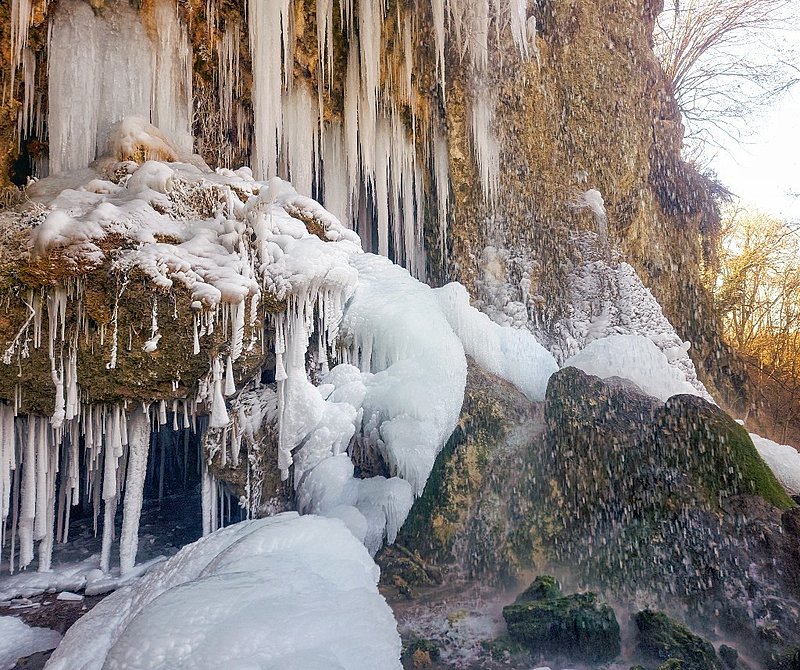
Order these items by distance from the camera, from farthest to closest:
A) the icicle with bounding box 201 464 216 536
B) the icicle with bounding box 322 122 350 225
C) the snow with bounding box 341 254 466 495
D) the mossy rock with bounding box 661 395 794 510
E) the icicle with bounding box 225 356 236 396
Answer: the icicle with bounding box 322 122 350 225, the icicle with bounding box 201 464 216 536, the snow with bounding box 341 254 466 495, the mossy rock with bounding box 661 395 794 510, the icicle with bounding box 225 356 236 396

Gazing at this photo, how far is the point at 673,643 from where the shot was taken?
11.2 feet

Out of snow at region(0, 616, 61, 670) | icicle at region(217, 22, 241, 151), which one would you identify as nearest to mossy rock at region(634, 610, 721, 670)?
snow at region(0, 616, 61, 670)

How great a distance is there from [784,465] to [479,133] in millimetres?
Result: 5648

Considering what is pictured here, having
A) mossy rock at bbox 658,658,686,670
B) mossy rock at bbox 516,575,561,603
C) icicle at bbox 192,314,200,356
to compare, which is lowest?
mossy rock at bbox 658,658,686,670

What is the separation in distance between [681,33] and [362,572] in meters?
13.5

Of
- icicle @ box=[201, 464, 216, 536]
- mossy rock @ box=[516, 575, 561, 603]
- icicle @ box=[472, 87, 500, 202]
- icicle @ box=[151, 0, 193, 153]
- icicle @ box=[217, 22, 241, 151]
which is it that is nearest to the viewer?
mossy rock @ box=[516, 575, 561, 603]

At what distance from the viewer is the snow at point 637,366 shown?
5.96 m

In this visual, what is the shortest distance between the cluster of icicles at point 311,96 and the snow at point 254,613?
12.8 ft

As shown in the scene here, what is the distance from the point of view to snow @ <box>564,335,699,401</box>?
5.96 meters

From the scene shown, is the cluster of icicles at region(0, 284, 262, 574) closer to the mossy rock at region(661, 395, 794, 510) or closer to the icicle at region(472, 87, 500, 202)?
the mossy rock at region(661, 395, 794, 510)

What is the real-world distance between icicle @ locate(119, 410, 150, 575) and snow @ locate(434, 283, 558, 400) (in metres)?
3.07

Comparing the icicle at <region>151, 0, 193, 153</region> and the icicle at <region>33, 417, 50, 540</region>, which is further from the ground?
the icicle at <region>151, 0, 193, 153</region>

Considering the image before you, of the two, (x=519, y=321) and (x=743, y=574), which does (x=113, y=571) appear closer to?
(x=743, y=574)

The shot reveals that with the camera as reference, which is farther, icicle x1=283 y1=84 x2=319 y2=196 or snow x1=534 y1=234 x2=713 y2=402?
snow x1=534 y1=234 x2=713 y2=402
